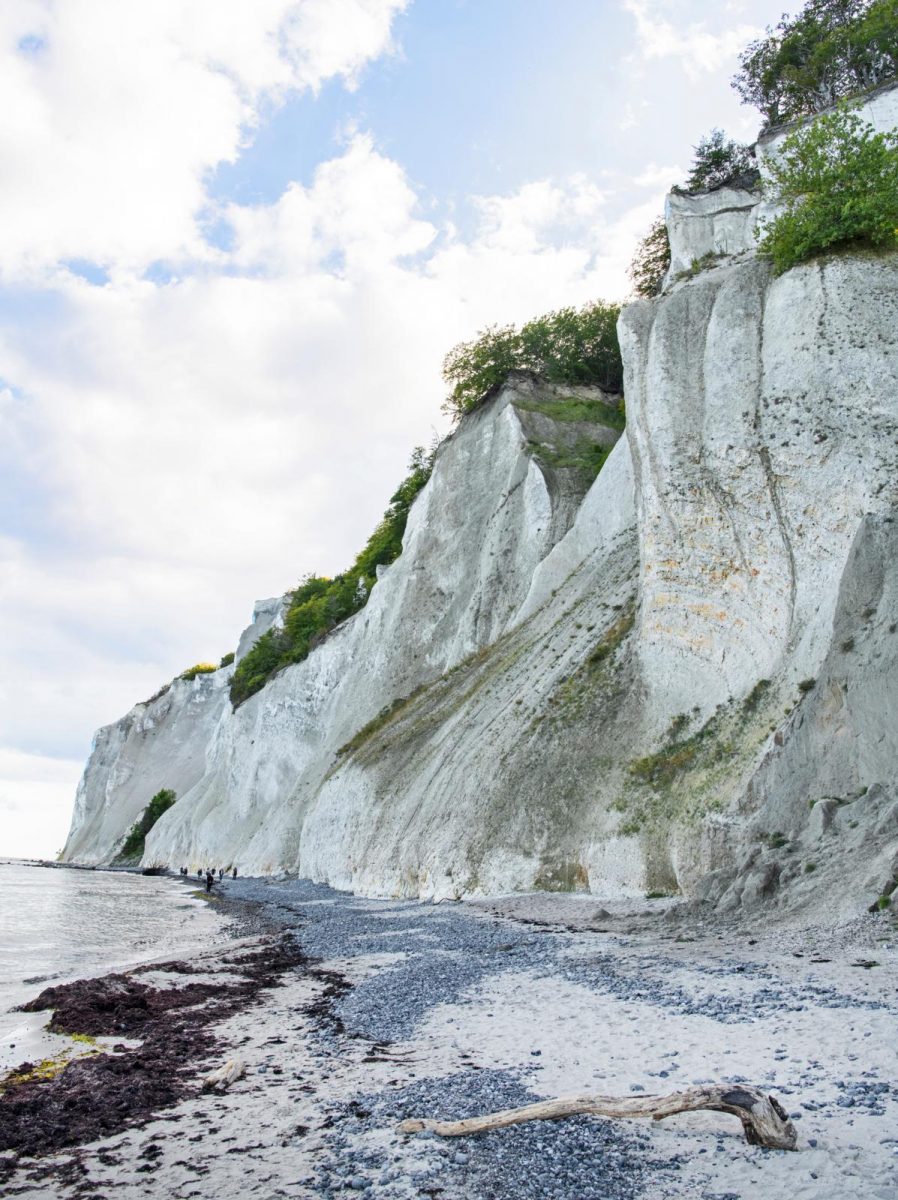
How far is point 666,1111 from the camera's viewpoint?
465 centimetres

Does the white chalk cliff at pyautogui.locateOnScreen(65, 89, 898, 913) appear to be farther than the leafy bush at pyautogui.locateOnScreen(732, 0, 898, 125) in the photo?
No

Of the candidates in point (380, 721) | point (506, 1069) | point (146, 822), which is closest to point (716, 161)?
point (380, 721)

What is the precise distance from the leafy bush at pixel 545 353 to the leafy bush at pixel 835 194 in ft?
72.6

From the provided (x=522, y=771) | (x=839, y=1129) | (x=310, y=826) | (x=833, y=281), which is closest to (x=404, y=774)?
(x=522, y=771)

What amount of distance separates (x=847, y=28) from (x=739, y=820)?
1365 inches

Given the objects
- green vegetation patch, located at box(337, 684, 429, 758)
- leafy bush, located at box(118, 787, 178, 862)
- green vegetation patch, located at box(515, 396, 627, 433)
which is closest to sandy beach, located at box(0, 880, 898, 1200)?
green vegetation patch, located at box(337, 684, 429, 758)

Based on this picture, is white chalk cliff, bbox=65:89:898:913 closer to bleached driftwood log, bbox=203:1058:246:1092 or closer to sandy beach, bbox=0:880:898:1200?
sandy beach, bbox=0:880:898:1200

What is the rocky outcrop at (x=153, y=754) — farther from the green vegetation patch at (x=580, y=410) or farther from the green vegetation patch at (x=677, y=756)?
the green vegetation patch at (x=677, y=756)

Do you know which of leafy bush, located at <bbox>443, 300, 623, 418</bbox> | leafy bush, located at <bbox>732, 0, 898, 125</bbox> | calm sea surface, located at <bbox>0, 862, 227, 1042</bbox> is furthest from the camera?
leafy bush, located at <bbox>443, 300, 623, 418</bbox>

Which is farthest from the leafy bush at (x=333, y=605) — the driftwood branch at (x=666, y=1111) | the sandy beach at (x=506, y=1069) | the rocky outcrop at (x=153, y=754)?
the driftwood branch at (x=666, y=1111)

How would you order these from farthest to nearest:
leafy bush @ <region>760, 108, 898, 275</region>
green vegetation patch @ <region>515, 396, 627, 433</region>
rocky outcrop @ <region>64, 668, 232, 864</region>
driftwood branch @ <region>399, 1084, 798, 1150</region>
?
rocky outcrop @ <region>64, 668, 232, 864</region>
green vegetation patch @ <region>515, 396, 627, 433</region>
leafy bush @ <region>760, 108, 898, 275</region>
driftwood branch @ <region>399, 1084, 798, 1150</region>

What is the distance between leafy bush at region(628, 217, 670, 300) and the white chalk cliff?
13.0m

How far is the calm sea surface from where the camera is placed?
14.2 metres

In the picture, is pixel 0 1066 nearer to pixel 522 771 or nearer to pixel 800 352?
pixel 522 771
